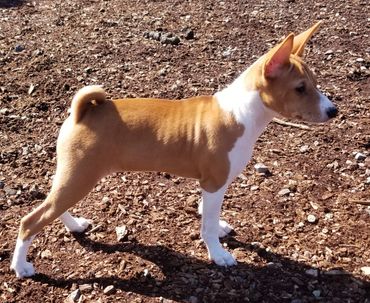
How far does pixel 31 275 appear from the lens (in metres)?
3.99

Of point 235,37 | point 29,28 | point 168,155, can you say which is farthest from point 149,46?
point 168,155

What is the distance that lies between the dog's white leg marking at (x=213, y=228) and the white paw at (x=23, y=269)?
1.21 metres

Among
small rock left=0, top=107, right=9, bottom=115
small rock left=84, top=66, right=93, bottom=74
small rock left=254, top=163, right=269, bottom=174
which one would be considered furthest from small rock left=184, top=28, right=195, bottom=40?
small rock left=254, top=163, right=269, bottom=174

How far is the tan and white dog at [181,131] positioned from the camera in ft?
12.0

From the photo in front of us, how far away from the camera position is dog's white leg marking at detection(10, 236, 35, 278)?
153 inches

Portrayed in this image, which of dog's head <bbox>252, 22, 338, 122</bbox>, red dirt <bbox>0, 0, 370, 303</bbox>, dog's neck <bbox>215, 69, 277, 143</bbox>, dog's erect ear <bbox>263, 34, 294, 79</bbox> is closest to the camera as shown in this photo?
dog's erect ear <bbox>263, 34, 294, 79</bbox>

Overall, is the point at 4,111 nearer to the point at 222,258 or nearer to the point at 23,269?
the point at 23,269

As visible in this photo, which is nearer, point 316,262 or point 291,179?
point 316,262

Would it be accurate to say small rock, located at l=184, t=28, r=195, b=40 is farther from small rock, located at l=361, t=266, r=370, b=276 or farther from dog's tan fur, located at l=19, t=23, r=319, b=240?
small rock, located at l=361, t=266, r=370, b=276

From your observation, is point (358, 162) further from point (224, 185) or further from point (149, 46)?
point (149, 46)

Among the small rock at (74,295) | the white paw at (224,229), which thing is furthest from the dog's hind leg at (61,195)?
the white paw at (224,229)

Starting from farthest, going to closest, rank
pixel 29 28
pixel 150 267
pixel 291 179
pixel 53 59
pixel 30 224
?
pixel 29 28 < pixel 53 59 < pixel 291 179 < pixel 150 267 < pixel 30 224

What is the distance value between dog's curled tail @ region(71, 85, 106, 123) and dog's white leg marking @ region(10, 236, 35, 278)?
3.03 feet

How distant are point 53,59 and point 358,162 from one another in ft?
12.4
